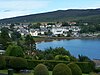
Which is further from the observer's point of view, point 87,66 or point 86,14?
point 86,14

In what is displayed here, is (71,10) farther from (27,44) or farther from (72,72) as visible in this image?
(72,72)

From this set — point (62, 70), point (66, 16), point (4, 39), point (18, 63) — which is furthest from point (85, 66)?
point (66, 16)

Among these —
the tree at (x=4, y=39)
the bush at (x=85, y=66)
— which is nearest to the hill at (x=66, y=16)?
the tree at (x=4, y=39)

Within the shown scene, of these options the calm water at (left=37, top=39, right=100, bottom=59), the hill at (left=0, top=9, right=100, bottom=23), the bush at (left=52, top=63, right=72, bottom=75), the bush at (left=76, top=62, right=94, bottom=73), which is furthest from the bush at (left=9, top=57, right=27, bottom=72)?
the hill at (left=0, top=9, right=100, bottom=23)

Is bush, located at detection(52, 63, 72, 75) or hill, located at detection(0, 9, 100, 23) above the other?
bush, located at detection(52, 63, 72, 75)

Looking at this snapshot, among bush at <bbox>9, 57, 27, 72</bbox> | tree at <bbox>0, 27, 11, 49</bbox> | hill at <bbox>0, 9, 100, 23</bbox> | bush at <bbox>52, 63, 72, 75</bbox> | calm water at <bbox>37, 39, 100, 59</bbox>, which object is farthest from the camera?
hill at <bbox>0, 9, 100, 23</bbox>

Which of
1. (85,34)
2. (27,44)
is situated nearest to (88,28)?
(85,34)

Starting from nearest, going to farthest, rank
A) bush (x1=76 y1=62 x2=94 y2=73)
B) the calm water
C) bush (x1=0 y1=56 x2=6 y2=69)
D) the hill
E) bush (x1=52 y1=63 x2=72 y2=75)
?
bush (x1=52 y1=63 x2=72 y2=75)
bush (x1=0 y1=56 x2=6 y2=69)
bush (x1=76 y1=62 x2=94 y2=73)
the calm water
the hill

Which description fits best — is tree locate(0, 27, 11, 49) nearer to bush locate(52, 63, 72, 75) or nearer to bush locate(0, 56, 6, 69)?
bush locate(0, 56, 6, 69)

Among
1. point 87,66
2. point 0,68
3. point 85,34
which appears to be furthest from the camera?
point 85,34
